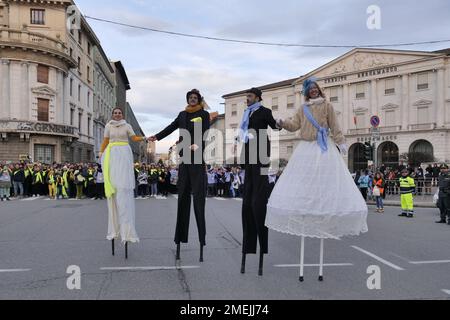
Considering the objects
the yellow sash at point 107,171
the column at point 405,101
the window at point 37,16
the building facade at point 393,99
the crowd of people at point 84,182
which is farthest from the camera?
the column at point 405,101

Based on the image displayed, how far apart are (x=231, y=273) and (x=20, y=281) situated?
8.09ft

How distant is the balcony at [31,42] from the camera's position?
1454 inches

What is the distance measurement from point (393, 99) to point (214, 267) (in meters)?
58.6

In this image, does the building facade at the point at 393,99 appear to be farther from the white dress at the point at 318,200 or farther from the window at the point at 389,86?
the white dress at the point at 318,200

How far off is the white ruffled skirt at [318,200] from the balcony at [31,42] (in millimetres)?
38230

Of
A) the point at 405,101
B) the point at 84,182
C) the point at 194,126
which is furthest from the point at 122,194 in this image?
the point at 405,101

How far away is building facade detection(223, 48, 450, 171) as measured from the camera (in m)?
53.2

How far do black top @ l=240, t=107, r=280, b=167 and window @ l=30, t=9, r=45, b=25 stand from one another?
42723 millimetres

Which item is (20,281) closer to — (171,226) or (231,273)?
(231,273)

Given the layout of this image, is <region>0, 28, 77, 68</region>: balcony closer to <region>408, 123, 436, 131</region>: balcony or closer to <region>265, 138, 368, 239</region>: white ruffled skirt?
<region>265, 138, 368, 239</region>: white ruffled skirt

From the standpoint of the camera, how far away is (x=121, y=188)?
6.49 metres

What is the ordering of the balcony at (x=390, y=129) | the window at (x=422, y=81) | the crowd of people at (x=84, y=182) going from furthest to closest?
the balcony at (x=390, y=129) → the window at (x=422, y=81) → the crowd of people at (x=84, y=182)

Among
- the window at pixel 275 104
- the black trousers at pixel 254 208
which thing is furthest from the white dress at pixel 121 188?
the window at pixel 275 104

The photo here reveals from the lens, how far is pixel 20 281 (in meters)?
4.96
